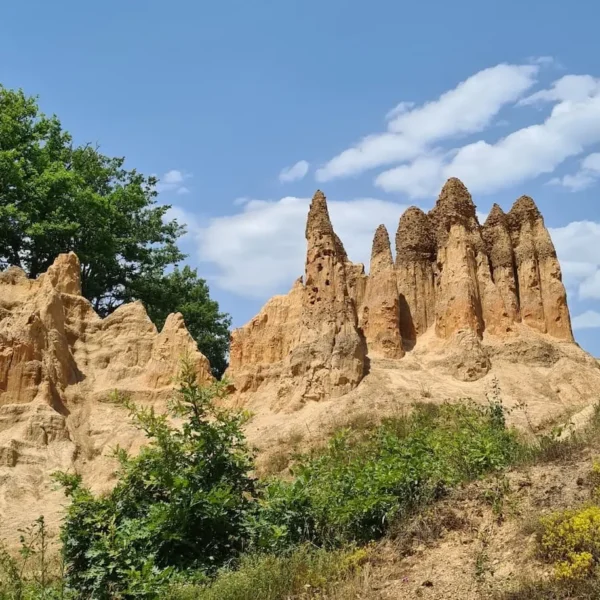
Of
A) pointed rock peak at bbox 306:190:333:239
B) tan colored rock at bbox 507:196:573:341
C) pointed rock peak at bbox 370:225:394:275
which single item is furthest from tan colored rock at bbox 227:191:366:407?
tan colored rock at bbox 507:196:573:341

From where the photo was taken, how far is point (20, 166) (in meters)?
32.8

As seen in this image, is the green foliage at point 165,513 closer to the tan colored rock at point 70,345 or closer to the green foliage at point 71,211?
the tan colored rock at point 70,345

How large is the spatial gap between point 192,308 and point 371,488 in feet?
90.4

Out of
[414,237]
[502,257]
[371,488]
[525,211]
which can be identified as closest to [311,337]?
[414,237]

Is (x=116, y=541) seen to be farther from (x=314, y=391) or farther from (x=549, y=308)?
(x=549, y=308)

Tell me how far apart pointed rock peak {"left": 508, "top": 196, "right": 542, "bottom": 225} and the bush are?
22.3m

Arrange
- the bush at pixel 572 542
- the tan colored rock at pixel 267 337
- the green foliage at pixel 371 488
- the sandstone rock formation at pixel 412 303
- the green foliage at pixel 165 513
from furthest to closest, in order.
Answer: the tan colored rock at pixel 267 337 < the sandstone rock formation at pixel 412 303 < the green foliage at pixel 371 488 < the green foliage at pixel 165 513 < the bush at pixel 572 542

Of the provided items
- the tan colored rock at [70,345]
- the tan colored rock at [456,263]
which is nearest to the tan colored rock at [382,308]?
the tan colored rock at [456,263]

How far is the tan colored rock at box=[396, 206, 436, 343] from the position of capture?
26.8 metres

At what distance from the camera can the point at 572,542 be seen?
23.3ft

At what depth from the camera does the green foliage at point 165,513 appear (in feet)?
27.6

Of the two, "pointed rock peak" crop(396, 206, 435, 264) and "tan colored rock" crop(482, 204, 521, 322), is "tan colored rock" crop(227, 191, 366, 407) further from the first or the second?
Answer: "tan colored rock" crop(482, 204, 521, 322)

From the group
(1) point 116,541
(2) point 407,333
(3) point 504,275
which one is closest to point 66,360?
(2) point 407,333

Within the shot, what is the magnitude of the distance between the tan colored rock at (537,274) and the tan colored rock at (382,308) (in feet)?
15.1
